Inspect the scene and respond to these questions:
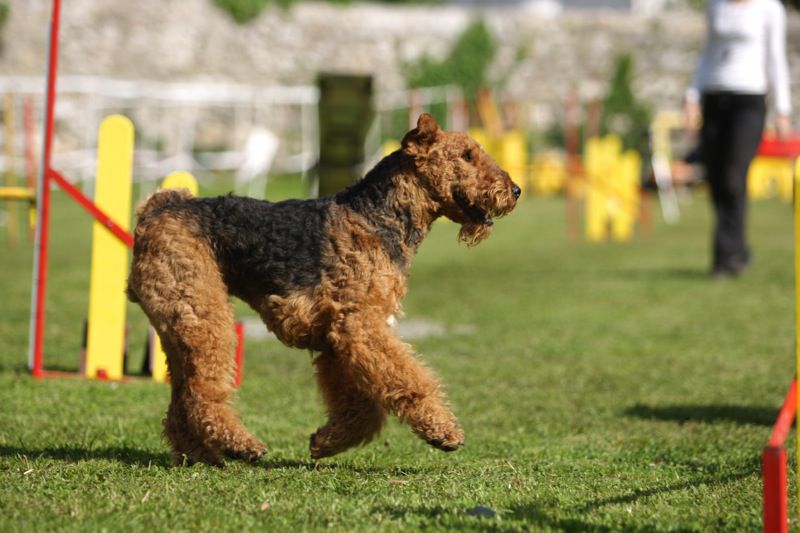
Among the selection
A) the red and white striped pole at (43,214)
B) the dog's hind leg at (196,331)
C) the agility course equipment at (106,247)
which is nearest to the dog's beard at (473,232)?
the dog's hind leg at (196,331)

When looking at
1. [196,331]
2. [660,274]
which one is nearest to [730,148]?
[660,274]

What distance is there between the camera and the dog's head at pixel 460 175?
468 centimetres

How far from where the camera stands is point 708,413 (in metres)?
6.19

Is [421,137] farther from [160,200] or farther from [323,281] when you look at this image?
[160,200]

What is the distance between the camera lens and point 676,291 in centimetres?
1134

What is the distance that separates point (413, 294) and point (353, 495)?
24.0 feet

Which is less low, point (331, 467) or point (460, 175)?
point (460, 175)

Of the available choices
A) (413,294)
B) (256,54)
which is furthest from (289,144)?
(413,294)

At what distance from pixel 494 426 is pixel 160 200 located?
2128mm

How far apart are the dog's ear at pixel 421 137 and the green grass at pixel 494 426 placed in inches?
50.8

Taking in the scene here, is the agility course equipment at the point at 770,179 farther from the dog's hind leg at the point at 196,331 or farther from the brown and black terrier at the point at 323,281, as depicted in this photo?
the dog's hind leg at the point at 196,331

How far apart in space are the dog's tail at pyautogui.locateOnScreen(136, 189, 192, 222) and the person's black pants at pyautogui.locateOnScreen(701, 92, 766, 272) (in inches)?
284

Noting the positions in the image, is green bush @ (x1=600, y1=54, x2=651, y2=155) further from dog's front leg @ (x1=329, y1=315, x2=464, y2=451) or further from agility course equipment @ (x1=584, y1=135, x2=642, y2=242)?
dog's front leg @ (x1=329, y1=315, x2=464, y2=451)

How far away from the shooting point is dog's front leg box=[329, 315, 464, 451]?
430cm
